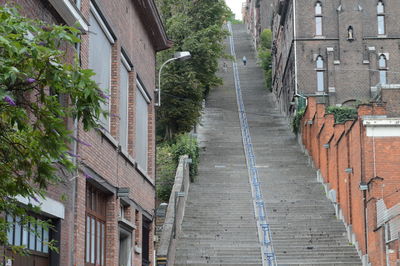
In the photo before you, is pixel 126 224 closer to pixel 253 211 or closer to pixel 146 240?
pixel 146 240

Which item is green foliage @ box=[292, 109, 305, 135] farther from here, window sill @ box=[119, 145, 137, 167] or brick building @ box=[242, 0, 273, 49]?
brick building @ box=[242, 0, 273, 49]

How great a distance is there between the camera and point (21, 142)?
21.6 ft

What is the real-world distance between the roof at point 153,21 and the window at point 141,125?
1868mm

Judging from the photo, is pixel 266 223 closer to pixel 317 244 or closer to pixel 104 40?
pixel 317 244

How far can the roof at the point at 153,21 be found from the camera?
68.3ft

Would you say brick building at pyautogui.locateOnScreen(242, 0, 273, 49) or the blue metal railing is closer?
the blue metal railing

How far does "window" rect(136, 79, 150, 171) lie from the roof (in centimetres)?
187

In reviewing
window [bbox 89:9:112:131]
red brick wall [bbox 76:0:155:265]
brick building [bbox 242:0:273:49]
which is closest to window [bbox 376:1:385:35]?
red brick wall [bbox 76:0:155:265]

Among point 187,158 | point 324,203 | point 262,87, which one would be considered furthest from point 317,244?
point 262,87

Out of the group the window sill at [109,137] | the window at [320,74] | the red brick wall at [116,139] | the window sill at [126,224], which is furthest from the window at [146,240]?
the window at [320,74]

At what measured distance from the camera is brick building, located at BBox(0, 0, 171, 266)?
41.9 ft

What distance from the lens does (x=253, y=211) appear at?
33375mm

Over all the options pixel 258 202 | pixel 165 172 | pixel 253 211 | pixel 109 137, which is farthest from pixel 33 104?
pixel 165 172

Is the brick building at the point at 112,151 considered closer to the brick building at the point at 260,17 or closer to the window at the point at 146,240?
the window at the point at 146,240
